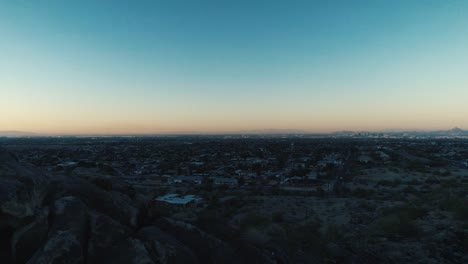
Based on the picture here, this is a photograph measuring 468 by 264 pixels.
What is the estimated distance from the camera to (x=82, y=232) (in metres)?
5.34

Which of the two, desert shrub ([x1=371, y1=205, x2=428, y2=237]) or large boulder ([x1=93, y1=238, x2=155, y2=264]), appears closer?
large boulder ([x1=93, y1=238, x2=155, y2=264])

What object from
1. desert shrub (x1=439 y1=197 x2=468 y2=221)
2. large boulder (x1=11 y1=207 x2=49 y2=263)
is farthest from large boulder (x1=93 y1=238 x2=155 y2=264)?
desert shrub (x1=439 y1=197 x2=468 y2=221)

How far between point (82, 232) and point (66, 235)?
1.00 feet

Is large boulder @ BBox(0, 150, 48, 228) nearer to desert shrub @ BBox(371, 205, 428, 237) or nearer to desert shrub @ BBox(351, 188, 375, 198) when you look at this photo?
desert shrub @ BBox(371, 205, 428, 237)

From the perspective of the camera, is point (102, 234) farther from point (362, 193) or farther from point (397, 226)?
point (362, 193)

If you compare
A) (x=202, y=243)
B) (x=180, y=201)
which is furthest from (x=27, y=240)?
(x=180, y=201)

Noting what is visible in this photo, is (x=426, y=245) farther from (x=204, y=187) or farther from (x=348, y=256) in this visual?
(x=204, y=187)

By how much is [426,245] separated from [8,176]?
46.9 feet

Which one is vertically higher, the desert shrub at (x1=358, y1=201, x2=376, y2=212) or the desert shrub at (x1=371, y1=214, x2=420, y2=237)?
the desert shrub at (x1=371, y1=214, x2=420, y2=237)

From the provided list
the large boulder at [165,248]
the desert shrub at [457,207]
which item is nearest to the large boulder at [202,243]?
the large boulder at [165,248]

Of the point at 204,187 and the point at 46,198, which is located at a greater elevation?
the point at 46,198

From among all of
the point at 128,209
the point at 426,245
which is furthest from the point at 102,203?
the point at 426,245

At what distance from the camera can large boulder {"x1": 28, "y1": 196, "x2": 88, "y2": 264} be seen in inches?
183

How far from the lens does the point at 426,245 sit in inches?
437
